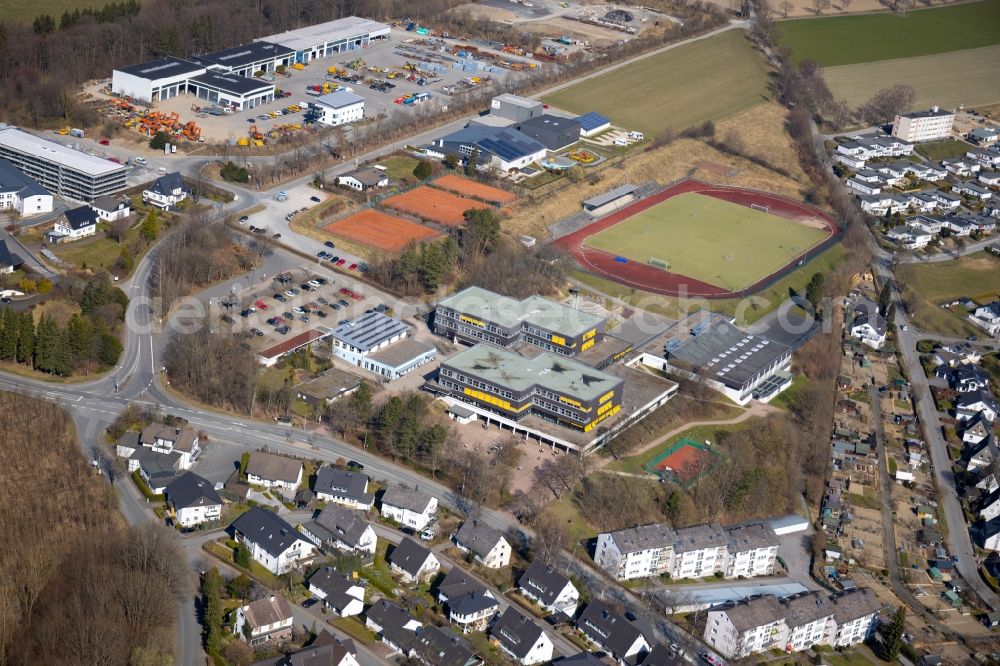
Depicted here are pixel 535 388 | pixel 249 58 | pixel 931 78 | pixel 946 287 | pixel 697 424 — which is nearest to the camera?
pixel 535 388

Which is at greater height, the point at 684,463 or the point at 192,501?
the point at 192,501

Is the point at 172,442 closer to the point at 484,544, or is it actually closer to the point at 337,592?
the point at 337,592

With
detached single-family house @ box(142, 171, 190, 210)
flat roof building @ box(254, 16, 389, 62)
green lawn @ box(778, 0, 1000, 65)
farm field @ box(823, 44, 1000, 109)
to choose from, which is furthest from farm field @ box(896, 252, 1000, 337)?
A: flat roof building @ box(254, 16, 389, 62)

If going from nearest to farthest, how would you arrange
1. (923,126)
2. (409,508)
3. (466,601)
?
(466,601), (409,508), (923,126)

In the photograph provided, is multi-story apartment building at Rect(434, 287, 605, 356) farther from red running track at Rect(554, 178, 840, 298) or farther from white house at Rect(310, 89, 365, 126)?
white house at Rect(310, 89, 365, 126)

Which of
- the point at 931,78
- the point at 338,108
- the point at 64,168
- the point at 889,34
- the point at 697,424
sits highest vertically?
the point at 889,34

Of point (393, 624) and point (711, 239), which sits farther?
point (711, 239)

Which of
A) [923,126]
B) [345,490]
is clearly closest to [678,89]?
[923,126]

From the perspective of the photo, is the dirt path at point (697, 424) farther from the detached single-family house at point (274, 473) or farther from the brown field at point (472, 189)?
the brown field at point (472, 189)
